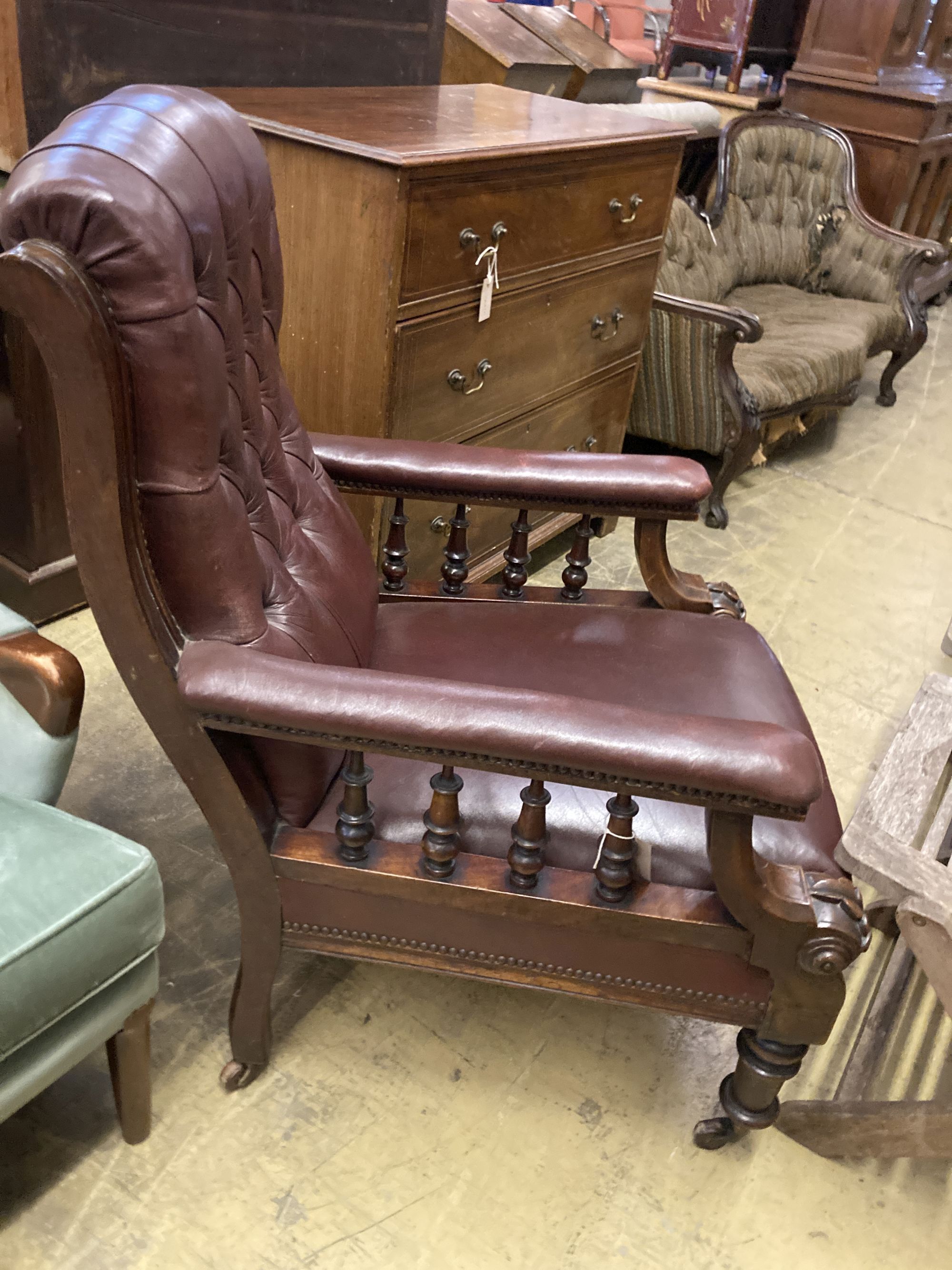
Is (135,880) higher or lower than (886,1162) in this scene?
higher

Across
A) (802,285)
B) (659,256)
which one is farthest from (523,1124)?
(802,285)

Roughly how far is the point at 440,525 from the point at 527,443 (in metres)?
0.35

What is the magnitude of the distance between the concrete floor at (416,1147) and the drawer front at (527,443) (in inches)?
28.7

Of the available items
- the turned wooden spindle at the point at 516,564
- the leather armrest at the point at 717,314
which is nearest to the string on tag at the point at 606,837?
the turned wooden spindle at the point at 516,564

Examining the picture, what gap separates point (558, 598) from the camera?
1.76 m

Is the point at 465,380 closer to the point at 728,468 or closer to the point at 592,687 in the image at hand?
the point at 592,687

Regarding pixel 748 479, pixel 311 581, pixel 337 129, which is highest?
pixel 337 129

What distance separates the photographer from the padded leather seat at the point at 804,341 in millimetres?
3285

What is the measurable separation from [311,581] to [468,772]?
0.33m

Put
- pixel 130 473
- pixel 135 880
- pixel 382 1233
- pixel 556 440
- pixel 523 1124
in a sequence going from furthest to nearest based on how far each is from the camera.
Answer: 1. pixel 556 440
2. pixel 523 1124
3. pixel 382 1233
4. pixel 135 880
5. pixel 130 473

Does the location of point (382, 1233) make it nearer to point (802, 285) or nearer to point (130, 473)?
point (130, 473)

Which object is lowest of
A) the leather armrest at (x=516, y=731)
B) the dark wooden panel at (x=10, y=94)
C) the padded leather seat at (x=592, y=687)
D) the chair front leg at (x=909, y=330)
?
the chair front leg at (x=909, y=330)

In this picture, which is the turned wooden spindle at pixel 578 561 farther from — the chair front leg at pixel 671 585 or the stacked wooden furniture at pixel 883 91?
the stacked wooden furniture at pixel 883 91

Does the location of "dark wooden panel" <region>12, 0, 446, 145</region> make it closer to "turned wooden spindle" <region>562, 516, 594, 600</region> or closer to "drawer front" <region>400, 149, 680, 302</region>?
"drawer front" <region>400, 149, 680, 302</region>
